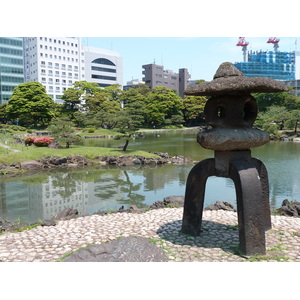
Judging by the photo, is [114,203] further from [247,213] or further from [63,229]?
[247,213]

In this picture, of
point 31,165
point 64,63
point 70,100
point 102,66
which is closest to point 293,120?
point 31,165

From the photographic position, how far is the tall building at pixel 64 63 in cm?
7225

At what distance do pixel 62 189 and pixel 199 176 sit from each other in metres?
9.54

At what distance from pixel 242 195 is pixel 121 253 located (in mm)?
2328

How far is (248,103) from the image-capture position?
6195 millimetres

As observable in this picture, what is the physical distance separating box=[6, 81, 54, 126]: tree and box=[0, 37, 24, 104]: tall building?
2261 cm

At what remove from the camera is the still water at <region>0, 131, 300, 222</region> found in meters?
11.3

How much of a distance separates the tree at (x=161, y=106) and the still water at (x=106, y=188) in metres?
38.9

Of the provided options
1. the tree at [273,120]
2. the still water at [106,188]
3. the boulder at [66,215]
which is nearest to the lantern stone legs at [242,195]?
the boulder at [66,215]

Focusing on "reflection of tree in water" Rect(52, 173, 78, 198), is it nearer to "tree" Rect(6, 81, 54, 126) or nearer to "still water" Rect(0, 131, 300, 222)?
"still water" Rect(0, 131, 300, 222)

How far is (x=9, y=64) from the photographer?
2650 inches

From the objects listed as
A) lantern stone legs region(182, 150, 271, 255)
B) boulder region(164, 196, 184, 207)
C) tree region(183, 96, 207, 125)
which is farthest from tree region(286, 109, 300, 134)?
lantern stone legs region(182, 150, 271, 255)

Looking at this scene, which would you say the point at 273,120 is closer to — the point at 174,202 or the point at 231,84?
the point at 174,202

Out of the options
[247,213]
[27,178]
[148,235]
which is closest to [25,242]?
[148,235]
